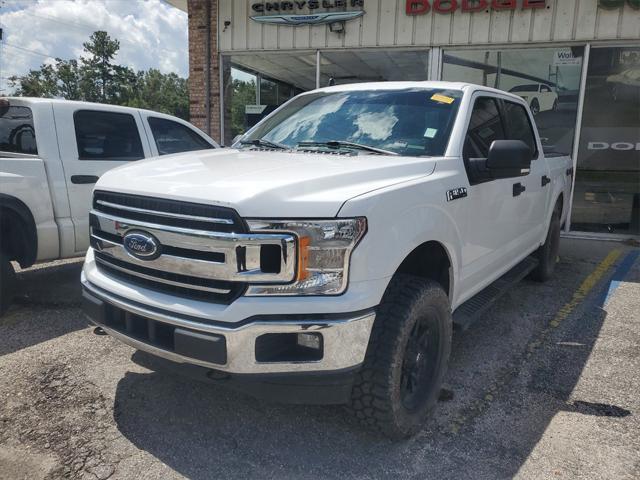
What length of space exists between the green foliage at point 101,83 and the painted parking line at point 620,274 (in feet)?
237

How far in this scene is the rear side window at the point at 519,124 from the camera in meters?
4.41

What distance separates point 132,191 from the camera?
102 inches

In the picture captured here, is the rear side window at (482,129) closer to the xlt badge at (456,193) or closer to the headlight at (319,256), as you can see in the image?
the xlt badge at (456,193)

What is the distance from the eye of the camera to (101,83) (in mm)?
78625

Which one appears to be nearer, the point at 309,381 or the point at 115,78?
the point at 309,381

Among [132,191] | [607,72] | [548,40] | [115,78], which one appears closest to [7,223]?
[132,191]

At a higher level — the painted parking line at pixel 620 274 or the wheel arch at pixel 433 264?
the wheel arch at pixel 433 264

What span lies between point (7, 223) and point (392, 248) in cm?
377

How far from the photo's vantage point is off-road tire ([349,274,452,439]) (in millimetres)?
2463

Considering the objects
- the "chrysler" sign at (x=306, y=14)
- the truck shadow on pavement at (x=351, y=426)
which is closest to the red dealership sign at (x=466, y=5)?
the "chrysler" sign at (x=306, y=14)

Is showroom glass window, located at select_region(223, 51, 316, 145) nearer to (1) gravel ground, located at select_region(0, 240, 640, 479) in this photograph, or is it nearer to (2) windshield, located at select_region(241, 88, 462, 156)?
(2) windshield, located at select_region(241, 88, 462, 156)

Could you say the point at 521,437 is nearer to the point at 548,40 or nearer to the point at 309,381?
the point at 309,381

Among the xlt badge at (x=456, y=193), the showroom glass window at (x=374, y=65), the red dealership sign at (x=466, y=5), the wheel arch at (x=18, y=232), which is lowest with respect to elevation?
the wheel arch at (x=18, y=232)

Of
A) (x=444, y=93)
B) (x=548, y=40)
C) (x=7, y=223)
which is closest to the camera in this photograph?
(x=444, y=93)
